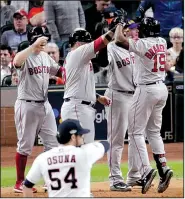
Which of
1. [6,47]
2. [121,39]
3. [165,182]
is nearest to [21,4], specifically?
[6,47]

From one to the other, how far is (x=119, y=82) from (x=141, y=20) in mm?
817

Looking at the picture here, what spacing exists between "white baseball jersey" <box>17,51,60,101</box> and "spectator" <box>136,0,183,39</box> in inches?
275

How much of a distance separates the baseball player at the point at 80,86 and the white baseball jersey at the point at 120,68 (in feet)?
1.61

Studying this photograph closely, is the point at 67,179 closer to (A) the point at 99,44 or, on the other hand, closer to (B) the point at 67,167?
(B) the point at 67,167

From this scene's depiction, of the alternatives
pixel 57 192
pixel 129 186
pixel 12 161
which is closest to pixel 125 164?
pixel 12 161

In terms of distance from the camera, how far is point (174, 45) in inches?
685

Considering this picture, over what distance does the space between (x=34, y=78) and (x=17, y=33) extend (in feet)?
21.5

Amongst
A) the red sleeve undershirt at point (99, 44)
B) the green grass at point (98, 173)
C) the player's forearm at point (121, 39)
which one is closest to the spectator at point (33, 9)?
the green grass at point (98, 173)

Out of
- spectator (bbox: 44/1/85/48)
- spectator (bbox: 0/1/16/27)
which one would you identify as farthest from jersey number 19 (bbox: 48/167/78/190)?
spectator (bbox: 0/1/16/27)

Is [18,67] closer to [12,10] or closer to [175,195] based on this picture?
[175,195]

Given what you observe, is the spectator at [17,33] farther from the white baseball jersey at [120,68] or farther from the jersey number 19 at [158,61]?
the jersey number 19 at [158,61]

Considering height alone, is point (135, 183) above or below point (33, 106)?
below

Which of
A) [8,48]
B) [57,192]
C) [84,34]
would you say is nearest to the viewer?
[57,192]

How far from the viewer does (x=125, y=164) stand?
14445 mm
